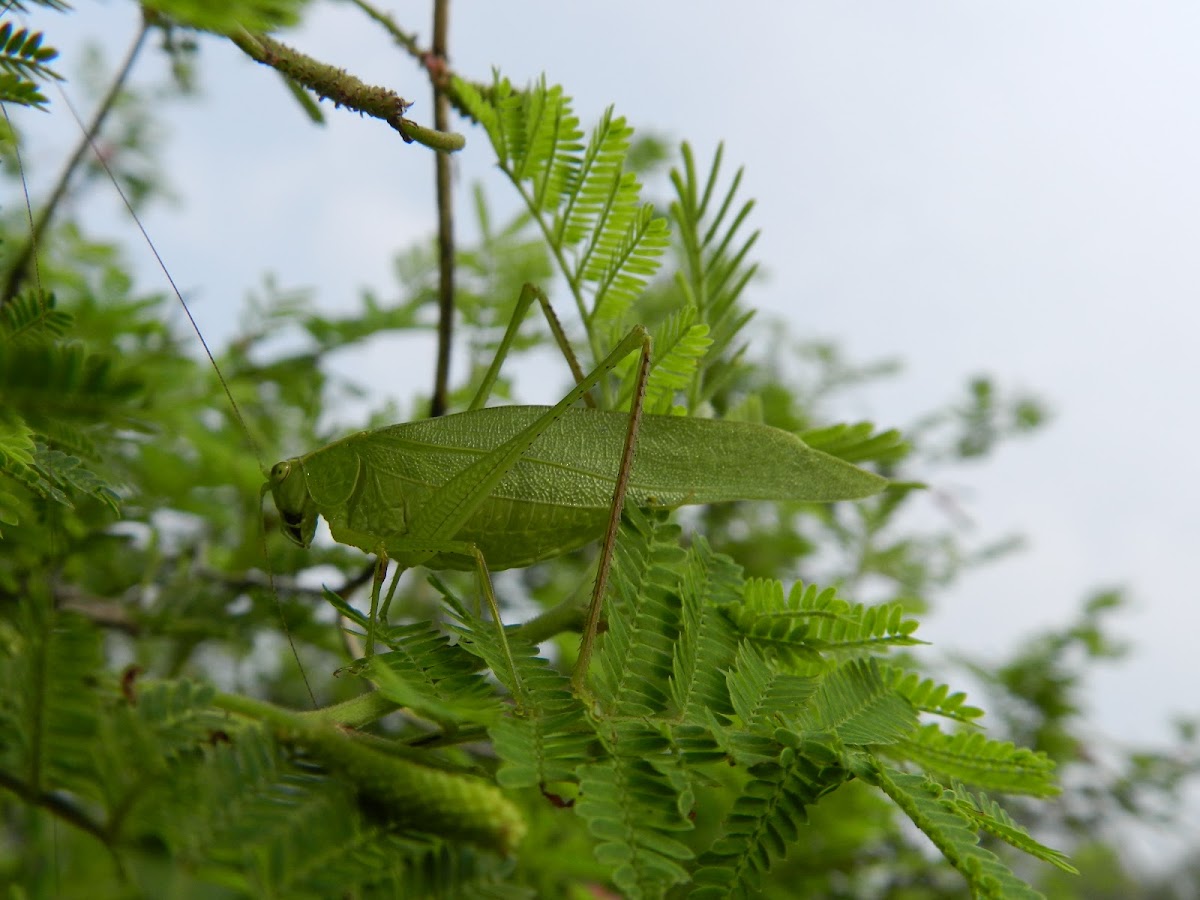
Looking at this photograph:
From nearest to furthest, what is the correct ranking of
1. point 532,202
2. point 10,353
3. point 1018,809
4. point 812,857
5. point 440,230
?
point 10,353
point 532,202
point 440,230
point 812,857
point 1018,809

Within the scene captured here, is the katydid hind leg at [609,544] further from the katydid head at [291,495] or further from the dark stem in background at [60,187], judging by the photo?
the dark stem in background at [60,187]

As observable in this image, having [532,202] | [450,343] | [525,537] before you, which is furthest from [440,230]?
[525,537]

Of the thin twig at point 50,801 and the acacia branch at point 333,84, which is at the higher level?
the acacia branch at point 333,84

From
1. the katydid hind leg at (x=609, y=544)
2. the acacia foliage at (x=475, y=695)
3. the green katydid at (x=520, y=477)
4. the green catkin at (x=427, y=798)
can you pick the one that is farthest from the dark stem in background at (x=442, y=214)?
the green catkin at (x=427, y=798)

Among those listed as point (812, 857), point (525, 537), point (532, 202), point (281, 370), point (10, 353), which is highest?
point (532, 202)

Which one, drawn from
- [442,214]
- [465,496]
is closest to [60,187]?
[442,214]

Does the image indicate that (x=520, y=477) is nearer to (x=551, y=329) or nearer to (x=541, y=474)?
(x=541, y=474)

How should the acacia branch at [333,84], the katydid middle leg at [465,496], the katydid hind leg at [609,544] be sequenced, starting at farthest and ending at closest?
the katydid middle leg at [465,496]
the katydid hind leg at [609,544]
the acacia branch at [333,84]

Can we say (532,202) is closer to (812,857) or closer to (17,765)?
(17,765)
